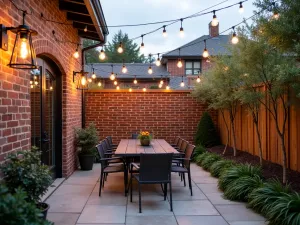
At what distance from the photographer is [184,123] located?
10.1 meters

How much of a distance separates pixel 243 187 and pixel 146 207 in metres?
1.52

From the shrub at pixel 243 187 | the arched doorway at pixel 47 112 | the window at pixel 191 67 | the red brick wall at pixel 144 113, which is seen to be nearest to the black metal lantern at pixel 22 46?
the arched doorway at pixel 47 112

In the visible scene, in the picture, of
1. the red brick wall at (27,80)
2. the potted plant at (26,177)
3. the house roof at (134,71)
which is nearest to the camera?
the potted plant at (26,177)

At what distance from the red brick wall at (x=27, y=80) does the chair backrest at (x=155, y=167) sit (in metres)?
1.60

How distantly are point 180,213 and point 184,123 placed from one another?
5.66m

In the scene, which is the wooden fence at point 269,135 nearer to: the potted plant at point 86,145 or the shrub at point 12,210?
the potted plant at point 86,145

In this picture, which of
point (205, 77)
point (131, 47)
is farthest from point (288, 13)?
point (131, 47)

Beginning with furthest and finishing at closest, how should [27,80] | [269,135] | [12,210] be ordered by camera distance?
[269,135]
[27,80]
[12,210]

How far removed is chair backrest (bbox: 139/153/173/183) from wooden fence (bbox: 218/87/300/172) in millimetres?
2111

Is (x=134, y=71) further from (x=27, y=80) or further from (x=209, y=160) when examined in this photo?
(x=27, y=80)

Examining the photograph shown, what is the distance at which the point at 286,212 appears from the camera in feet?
11.9

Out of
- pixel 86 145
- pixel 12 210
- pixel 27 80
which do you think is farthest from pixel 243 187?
pixel 86 145

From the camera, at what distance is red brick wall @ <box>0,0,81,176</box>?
345 cm

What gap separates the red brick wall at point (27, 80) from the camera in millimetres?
3446
